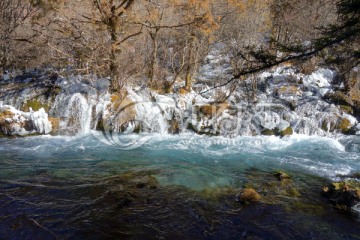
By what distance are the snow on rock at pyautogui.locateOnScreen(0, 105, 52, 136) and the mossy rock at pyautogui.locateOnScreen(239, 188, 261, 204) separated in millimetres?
8284

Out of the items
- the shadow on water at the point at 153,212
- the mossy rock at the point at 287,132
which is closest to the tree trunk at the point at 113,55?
the shadow on water at the point at 153,212

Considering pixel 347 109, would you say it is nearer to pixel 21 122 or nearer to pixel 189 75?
pixel 189 75

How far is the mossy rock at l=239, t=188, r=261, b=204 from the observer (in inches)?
244

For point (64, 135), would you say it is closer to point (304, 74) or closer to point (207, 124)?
point (207, 124)

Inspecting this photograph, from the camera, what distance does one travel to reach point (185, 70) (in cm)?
1602

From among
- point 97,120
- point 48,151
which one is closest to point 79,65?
point 97,120

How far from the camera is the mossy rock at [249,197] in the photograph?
20.4ft

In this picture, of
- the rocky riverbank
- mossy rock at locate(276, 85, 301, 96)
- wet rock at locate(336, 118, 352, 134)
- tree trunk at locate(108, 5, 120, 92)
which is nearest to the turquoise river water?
the rocky riverbank

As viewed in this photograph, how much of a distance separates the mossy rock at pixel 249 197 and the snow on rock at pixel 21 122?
8.28 metres

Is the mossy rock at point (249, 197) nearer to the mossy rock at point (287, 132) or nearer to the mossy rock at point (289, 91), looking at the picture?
the mossy rock at point (287, 132)

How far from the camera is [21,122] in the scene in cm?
1129

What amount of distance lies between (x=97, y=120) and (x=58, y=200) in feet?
20.8

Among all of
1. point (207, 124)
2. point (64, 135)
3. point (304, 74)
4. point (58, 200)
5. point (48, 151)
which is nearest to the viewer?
point (58, 200)

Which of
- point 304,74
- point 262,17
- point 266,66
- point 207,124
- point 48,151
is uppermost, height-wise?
point 262,17
